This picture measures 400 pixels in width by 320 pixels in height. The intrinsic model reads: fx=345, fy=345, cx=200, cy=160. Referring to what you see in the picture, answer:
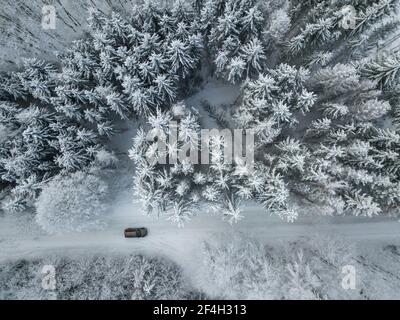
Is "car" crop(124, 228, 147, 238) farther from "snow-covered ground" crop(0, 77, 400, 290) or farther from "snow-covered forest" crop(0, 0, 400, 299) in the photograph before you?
"snow-covered forest" crop(0, 0, 400, 299)

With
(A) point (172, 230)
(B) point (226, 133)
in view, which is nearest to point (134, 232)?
(A) point (172, 230)

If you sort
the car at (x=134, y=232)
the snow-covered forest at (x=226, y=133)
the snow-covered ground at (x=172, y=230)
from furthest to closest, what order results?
the car at (x=134, y=232) → the snow-covered ground at (x=172, y=230) → the snow-covered forest at (x=226, y=133)

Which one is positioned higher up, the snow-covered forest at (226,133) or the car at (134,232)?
the snow-covered forest at (226,133)

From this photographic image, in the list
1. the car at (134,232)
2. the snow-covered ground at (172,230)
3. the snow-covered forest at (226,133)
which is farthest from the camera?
the car at (134,232)

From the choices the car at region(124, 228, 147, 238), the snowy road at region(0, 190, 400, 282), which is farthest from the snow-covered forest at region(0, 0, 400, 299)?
the car at region(124, 228, 147, 238)

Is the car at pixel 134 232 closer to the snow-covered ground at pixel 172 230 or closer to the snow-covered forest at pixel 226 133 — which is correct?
the snow-covered ground at pixel 172 230

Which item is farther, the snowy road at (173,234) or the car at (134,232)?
the car at (134,232)

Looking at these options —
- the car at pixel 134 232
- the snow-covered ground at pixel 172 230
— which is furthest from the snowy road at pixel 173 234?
the car at pixel 134 232

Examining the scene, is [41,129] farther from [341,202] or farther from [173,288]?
[341,202]
